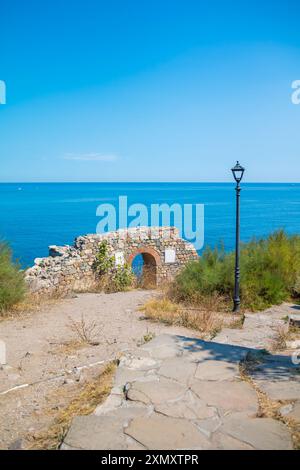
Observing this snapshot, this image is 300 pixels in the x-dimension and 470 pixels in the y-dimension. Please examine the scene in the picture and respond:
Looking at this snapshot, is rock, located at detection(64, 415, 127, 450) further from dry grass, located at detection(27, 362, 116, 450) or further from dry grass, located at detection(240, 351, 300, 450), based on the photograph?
dry grass, located at detection(240, 351, 300, 450)

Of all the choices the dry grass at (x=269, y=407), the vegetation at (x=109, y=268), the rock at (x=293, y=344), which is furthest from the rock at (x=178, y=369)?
the vegetation at (x=109, y=268)

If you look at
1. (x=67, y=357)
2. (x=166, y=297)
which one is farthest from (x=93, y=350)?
(x=166, y=297)

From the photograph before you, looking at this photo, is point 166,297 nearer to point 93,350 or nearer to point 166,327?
point 166,327

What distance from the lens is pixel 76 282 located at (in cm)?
1412

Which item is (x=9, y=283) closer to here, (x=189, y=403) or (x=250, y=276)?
(x=250, y=276)

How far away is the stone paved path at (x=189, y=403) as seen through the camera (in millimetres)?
2904

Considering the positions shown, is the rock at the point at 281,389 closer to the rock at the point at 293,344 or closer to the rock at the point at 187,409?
the rock at the point at 187,409

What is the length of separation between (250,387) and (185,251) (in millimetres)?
14135

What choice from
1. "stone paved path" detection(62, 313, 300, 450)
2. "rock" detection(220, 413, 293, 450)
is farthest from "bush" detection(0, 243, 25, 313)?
"rock" detection(220, 413, 293, 450)

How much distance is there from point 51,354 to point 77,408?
80.7 inches

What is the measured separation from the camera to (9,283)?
8086 millimetres

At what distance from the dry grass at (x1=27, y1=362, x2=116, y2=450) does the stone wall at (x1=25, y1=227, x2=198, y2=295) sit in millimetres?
7405

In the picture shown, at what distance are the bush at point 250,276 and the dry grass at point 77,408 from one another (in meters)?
4.88
